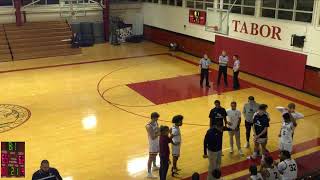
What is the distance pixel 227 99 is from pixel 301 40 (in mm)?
4164

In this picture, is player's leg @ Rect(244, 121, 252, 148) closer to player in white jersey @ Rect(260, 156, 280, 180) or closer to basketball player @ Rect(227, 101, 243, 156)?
basketball player @ Rect(227, 101, 243, 156)

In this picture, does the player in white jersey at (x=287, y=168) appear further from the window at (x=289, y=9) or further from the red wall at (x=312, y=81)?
the window at (x=289, y=9)

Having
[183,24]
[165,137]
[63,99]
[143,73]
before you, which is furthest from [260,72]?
[165,137]

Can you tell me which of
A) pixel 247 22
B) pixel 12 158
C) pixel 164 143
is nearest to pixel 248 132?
pixel 164 143

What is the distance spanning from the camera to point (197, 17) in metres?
22.0

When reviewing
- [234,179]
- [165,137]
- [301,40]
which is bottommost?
[234,179]

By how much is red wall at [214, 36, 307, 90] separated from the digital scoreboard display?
12.7 m

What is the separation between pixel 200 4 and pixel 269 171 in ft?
54.4

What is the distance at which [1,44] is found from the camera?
22.5 meters

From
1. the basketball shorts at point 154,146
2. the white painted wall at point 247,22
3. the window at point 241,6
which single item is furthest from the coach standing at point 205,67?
the basketball shorts at point 154,146

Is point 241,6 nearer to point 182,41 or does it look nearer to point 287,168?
point 182,41

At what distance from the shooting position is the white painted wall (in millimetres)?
15230

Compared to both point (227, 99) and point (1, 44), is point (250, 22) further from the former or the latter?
point (1, 44)

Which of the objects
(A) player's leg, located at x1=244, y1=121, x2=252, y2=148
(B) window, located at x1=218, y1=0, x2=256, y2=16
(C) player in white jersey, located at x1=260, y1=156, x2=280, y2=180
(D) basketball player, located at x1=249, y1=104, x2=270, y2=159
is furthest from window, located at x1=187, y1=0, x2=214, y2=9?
(C) player in white jersey, located at x1=260, y1=156, x2=280, y2=180
